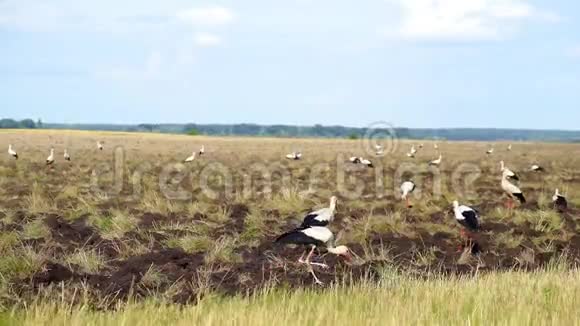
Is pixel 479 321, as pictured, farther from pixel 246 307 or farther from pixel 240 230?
pixel 240 230

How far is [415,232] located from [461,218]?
2.88ft

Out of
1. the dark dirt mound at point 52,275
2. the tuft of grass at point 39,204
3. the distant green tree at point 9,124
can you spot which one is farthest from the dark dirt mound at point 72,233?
the distant green tree at point 9,124

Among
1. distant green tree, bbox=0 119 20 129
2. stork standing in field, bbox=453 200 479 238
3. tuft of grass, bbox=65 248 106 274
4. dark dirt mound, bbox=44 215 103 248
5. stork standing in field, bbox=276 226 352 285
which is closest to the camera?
tuft of grass, bbox=65 248 106 274

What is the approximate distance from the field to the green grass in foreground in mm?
27

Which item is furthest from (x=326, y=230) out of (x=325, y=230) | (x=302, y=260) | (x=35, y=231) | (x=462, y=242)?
(x=35, y=231)

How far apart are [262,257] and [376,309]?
539 cm

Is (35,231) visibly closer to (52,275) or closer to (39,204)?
(52,275)

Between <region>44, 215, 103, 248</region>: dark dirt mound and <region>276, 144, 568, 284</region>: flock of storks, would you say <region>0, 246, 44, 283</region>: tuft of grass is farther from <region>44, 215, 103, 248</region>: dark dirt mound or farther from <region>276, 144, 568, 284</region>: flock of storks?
<region>276, 144, 568, 284</region>: flock of storks

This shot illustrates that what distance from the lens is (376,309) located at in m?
7.04

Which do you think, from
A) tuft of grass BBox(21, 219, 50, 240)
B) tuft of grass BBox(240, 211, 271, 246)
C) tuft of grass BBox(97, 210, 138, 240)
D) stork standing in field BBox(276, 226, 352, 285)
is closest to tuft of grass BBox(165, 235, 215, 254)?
tuft of grass BBox(240, 211, 271, 246)

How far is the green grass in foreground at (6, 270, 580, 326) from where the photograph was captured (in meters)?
6.57

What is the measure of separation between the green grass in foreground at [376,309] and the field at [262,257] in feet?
0.09

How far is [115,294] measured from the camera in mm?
9070

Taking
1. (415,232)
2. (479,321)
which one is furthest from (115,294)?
(415,232)
